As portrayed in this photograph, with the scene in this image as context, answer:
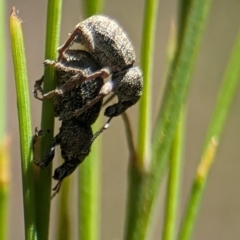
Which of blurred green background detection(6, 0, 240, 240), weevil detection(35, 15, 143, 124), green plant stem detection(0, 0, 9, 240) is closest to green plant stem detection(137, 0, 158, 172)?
weevil detection(35, 15, 143, 124)

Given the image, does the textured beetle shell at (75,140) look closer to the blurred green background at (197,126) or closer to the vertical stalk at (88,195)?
the vertical stalk at (88,195)

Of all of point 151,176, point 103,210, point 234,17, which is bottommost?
point 103,210

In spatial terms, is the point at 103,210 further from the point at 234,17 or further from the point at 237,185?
the point at 234,17

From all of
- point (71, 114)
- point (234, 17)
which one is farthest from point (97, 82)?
point (234, 17)

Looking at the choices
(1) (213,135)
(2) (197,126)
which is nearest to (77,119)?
(1) (213,135)

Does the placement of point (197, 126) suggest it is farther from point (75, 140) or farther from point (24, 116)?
point (24, 116)

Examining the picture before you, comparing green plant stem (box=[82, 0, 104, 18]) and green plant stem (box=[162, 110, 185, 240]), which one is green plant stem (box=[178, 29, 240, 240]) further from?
green plant stem (box=[82, 0, 104, 18])
